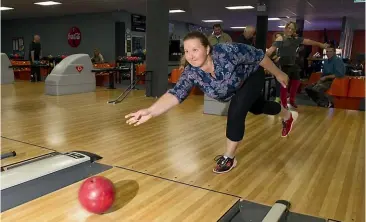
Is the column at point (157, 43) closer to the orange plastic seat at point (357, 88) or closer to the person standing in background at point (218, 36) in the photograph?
the person standing in background at point (218, 36)

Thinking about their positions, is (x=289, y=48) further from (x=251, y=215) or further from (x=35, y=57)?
(x=35, y=57)

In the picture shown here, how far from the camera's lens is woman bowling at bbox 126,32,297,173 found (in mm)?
1812

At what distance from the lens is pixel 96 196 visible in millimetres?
1565

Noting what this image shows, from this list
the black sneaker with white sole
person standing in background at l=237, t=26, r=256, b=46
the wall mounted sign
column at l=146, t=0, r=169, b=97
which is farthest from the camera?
the wall mounted sign

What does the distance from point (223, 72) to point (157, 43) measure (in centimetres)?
415

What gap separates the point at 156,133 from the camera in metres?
3.38

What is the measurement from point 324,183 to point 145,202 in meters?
1.13

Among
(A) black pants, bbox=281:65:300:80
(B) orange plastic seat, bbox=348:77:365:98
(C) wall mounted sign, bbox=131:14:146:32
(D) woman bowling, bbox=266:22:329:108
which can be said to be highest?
(C) wall mounted sign, bbox=131:14:146:32

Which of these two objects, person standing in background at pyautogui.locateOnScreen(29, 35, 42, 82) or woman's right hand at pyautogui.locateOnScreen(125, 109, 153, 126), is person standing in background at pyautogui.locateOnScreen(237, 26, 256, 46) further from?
person standing in background at pyautogui.locateOnScreen(29, 35, 42, 82)

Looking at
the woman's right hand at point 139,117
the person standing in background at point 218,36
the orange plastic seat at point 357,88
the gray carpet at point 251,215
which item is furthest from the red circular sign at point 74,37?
the gray carpet at point 251,215

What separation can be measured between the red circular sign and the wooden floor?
6.62 meters

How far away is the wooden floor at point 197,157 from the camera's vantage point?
1785mm

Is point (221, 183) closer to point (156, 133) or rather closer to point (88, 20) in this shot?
point (156, 133)

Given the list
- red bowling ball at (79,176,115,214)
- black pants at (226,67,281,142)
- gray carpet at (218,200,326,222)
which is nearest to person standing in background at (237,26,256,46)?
black pants at (226,67,281,142)
